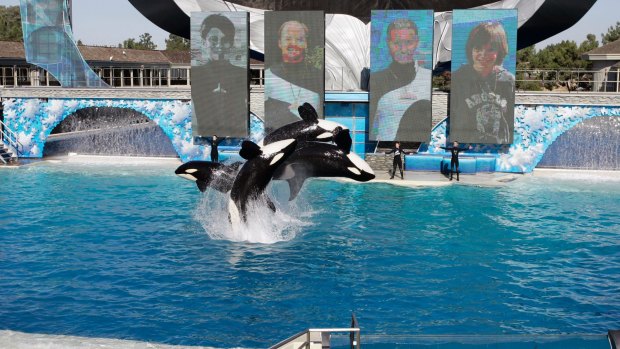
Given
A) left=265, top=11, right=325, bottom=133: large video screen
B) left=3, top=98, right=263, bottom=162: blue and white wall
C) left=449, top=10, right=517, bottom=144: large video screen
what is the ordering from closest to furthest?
left=449, top=10, right=517, bottom=144: large video screen
left=265, top=11, right=325, bottom=133: large video screen
left=3, top=98, right=263, bottom=162: blue and white wall

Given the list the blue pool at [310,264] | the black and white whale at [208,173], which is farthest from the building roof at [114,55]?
the black and white whale at [208,173]

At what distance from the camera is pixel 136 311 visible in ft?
33.2

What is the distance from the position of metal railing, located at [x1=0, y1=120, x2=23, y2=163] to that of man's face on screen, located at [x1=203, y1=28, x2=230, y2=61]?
26.8 ft

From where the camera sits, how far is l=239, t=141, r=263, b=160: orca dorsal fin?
13.1 meters

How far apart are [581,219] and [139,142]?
2034 centimetres

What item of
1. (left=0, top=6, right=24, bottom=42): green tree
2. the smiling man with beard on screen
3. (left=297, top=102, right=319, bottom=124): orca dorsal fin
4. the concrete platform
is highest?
(left=0, top=6, right=24, bottom=42): green tree

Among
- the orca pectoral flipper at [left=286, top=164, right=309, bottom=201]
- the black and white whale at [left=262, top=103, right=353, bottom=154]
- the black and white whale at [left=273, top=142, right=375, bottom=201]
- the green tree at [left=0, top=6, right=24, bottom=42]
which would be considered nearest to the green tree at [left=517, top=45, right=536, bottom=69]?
the green tree at [left=0, top=6, right=24, bottom=42]

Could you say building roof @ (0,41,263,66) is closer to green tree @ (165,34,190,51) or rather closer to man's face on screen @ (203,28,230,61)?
man's face on screen @ (203,28,230,61)

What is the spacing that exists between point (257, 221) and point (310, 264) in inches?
85.4

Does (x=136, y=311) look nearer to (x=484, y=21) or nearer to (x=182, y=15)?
(x=484, y=21)

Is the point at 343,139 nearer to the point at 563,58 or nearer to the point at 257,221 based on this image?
the point at 257,221

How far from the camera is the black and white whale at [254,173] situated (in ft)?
43.9

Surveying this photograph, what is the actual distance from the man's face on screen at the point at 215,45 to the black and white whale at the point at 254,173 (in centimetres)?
1068

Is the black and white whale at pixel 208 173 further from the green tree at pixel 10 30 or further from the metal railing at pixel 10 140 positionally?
the green tree at pixel 10 30
